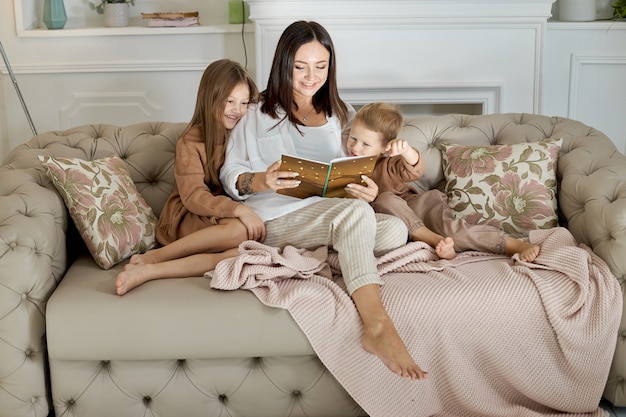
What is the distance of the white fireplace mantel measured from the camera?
12.1 ft

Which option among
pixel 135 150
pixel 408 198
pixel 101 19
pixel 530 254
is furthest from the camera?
pixel 101 19

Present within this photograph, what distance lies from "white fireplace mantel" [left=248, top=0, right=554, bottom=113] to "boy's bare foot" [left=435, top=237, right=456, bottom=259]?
58.3 inches

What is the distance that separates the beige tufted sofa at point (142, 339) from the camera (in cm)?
216

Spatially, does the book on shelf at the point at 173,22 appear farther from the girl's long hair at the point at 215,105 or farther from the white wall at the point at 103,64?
the girl's long hair at the point at 215,105

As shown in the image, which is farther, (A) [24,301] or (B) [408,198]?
(B) [408,198]

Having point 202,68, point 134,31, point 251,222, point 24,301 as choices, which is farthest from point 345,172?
point 134,31

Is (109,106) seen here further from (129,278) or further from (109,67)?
(129,278)

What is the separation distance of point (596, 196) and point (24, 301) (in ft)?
5.33

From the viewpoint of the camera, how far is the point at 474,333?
2193 mm

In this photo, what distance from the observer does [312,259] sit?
2361mm

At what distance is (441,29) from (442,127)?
0.99 meters

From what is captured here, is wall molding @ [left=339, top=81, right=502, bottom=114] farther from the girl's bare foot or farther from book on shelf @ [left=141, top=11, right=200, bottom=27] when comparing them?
the girl's bare foot

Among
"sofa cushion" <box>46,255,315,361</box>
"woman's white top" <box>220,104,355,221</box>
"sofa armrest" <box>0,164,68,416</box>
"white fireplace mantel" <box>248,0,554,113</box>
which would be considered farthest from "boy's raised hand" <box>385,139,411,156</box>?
"white fireplace mantel" <box>248,0,554,113</box>

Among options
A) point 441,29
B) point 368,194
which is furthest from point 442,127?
point 441,29
